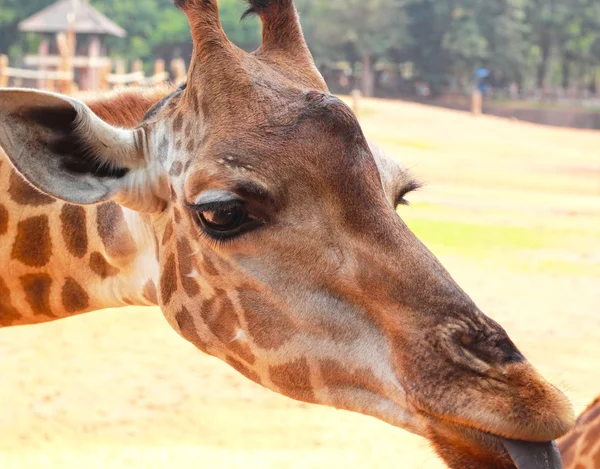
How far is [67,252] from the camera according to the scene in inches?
153

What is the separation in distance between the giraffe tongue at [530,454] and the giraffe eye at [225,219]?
113 cm

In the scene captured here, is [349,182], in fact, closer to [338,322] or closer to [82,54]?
[338,322]

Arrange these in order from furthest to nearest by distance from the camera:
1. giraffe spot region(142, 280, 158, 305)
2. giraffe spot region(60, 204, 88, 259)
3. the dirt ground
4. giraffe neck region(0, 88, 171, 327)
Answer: the dirt ground, giraffe spot region(60, 204, 88, 259), giraffe neck region(0, 88, 171, 327), giraffe spot region(142, 280, 158, 305)

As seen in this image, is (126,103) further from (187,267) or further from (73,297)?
(187,267)

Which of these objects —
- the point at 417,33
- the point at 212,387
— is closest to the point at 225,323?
the point at 212,387

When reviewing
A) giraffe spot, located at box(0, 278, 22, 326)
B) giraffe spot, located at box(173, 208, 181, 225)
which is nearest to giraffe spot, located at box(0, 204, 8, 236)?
giraffe spot, located at box(0, 278, 22, 326)

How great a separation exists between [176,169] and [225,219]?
0.39m

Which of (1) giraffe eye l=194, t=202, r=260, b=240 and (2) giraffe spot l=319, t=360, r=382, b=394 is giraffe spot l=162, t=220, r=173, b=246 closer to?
(1) giraffe eye l=194, t=202, r=260, b=240

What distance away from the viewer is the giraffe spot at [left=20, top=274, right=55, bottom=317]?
3965 millimetres

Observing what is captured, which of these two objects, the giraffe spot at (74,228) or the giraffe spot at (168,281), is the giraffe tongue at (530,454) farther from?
the giraffe spot at (74,228)

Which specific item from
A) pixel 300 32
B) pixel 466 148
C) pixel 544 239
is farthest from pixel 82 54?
pixel 300 32

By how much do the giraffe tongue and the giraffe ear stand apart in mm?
1693

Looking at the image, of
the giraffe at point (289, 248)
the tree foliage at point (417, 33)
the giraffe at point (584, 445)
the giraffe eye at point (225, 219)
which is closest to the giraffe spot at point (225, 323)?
the giraffe at point (289, 248)

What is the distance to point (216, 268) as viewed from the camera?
10.6ft
